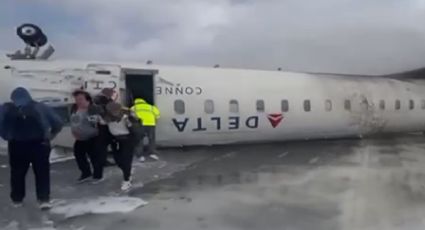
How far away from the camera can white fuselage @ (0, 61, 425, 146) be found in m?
14.4

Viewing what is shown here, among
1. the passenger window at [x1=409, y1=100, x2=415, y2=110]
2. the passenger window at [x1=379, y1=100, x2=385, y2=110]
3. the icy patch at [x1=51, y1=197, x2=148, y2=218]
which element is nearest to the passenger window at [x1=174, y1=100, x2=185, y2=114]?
the icy patch at [x1=51, y1=197, x2=148, y2=218]

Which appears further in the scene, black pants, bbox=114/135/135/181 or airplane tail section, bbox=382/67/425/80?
airplane tail section, bbox=382/67/425/80

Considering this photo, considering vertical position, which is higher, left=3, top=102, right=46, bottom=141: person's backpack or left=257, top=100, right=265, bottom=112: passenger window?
left=3, top=102, right=46, bottom=141: person's backpack

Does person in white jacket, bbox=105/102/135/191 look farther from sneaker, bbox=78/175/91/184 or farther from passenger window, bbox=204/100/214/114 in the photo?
passenger window, bbox=204/100/214/114

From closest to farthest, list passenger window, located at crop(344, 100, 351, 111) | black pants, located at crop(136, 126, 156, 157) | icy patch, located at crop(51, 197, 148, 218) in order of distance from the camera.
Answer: icy patch, located at crop(51, 197, 148, 218) < black pants, located at crop(136, 126, 156, 157) < passenger window, located at crop(344, 100, 351, 111)

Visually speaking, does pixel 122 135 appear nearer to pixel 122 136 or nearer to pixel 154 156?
pixel 122 136

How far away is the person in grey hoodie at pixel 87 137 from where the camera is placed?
10375 mm

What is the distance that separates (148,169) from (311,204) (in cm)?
444

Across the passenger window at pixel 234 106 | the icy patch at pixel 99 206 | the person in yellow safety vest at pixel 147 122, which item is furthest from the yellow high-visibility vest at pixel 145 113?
the icy patch at pixel 99 206

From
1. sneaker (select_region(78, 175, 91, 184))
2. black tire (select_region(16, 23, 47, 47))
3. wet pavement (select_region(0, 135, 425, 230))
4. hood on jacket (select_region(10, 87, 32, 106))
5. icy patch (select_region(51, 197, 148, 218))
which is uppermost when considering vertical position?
black tire (select_region(16, 23, 47, 47))

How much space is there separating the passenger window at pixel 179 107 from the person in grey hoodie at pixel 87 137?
501 centimetres

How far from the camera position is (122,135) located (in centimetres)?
1010

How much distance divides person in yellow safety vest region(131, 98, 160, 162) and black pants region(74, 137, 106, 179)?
9.52 ft

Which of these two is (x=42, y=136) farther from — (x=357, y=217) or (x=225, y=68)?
(x=225, y=68)
